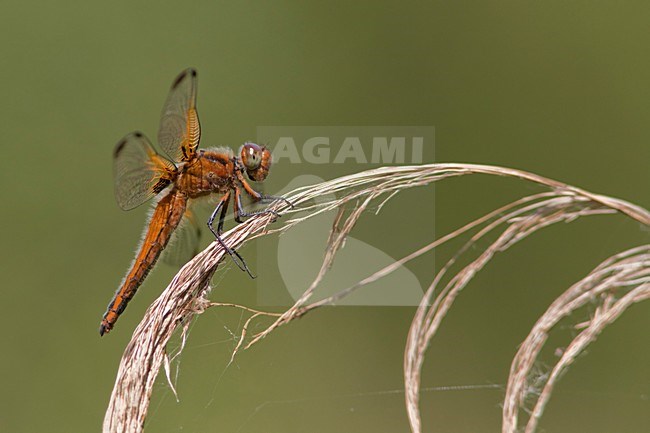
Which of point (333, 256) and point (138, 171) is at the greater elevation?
point (138, 171)

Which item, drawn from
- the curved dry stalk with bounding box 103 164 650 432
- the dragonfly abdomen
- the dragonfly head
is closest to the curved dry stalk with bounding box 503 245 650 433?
the curved dry stalk with bounding box 103 164 650 432

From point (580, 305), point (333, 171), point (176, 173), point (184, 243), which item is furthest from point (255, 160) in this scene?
point (333, 171)

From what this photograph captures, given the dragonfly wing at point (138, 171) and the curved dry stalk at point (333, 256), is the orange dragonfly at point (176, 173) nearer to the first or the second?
the dragonfly wing at point (138, 171)

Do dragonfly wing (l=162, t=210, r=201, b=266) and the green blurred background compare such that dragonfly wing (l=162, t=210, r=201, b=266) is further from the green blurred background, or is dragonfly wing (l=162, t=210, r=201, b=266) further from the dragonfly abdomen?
the green blurred background

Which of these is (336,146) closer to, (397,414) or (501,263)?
(501,263)

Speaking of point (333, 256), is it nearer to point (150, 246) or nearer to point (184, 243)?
point (150, 246)

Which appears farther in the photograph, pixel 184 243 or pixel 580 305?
pixel 184 243

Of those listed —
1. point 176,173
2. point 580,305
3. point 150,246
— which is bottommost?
point 580,305

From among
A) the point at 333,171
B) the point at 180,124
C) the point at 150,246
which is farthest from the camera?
the point at 333,171
